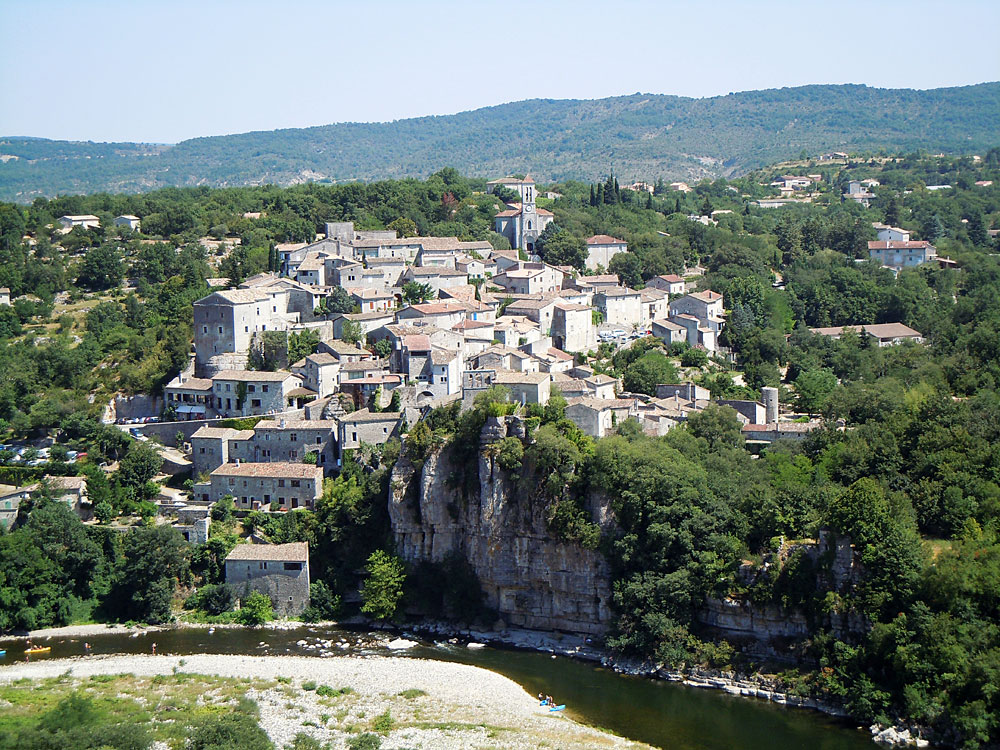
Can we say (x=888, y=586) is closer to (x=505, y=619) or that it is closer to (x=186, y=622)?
(x=505, y=619)

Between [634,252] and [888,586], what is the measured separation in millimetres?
33558

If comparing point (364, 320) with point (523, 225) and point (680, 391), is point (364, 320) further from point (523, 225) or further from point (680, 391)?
point (523, 225)

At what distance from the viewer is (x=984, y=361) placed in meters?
43.5

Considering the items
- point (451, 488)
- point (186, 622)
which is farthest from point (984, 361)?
point (186, 622)

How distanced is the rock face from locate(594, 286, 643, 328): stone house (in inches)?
636

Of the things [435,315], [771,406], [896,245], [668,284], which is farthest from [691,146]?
[771,406]

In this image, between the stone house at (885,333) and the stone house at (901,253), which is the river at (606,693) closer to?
the stone house at (885,333)

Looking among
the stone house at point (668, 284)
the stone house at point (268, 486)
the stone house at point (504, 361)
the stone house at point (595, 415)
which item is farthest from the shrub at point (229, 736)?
the stone house at point (668, 284)

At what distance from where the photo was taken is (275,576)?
116 ft

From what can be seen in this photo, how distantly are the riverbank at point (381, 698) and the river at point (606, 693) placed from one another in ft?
2.24

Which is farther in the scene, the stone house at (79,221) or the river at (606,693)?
the stone house at (79,221)

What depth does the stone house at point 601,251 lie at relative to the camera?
2327 inches

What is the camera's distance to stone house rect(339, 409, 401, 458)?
39156 mm

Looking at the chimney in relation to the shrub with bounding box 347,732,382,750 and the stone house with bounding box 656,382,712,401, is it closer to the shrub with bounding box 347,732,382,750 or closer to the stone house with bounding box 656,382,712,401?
the stone house with bounding box 656,382,712,401
